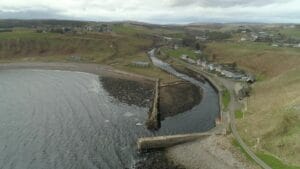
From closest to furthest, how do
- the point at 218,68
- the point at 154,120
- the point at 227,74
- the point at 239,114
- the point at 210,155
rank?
the point at 210,155, the point at 154,120, the point at 239,114, the point at 227,74, the point at 218,68

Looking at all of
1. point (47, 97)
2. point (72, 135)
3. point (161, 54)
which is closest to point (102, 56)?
point (161, 54)

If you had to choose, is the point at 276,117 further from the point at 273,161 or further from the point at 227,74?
the point at 227,74

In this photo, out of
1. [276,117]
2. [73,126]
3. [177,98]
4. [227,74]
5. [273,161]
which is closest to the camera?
[273,161]

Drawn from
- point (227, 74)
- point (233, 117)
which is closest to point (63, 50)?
point (227, 74)

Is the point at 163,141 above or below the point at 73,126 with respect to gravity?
above

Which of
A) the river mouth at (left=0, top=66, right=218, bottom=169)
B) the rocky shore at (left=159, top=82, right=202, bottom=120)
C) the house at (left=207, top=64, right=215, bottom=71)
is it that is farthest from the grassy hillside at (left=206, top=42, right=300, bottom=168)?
the house at (left=207, top=64, right=215, bottom=71)

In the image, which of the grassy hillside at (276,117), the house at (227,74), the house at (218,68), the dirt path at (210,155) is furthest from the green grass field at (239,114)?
the house at (218,68)

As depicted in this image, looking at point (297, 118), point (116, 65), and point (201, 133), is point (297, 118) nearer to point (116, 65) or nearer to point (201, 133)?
point (201, 133)

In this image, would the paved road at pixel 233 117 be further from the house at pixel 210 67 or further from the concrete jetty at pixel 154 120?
the house at pixel 210 67
